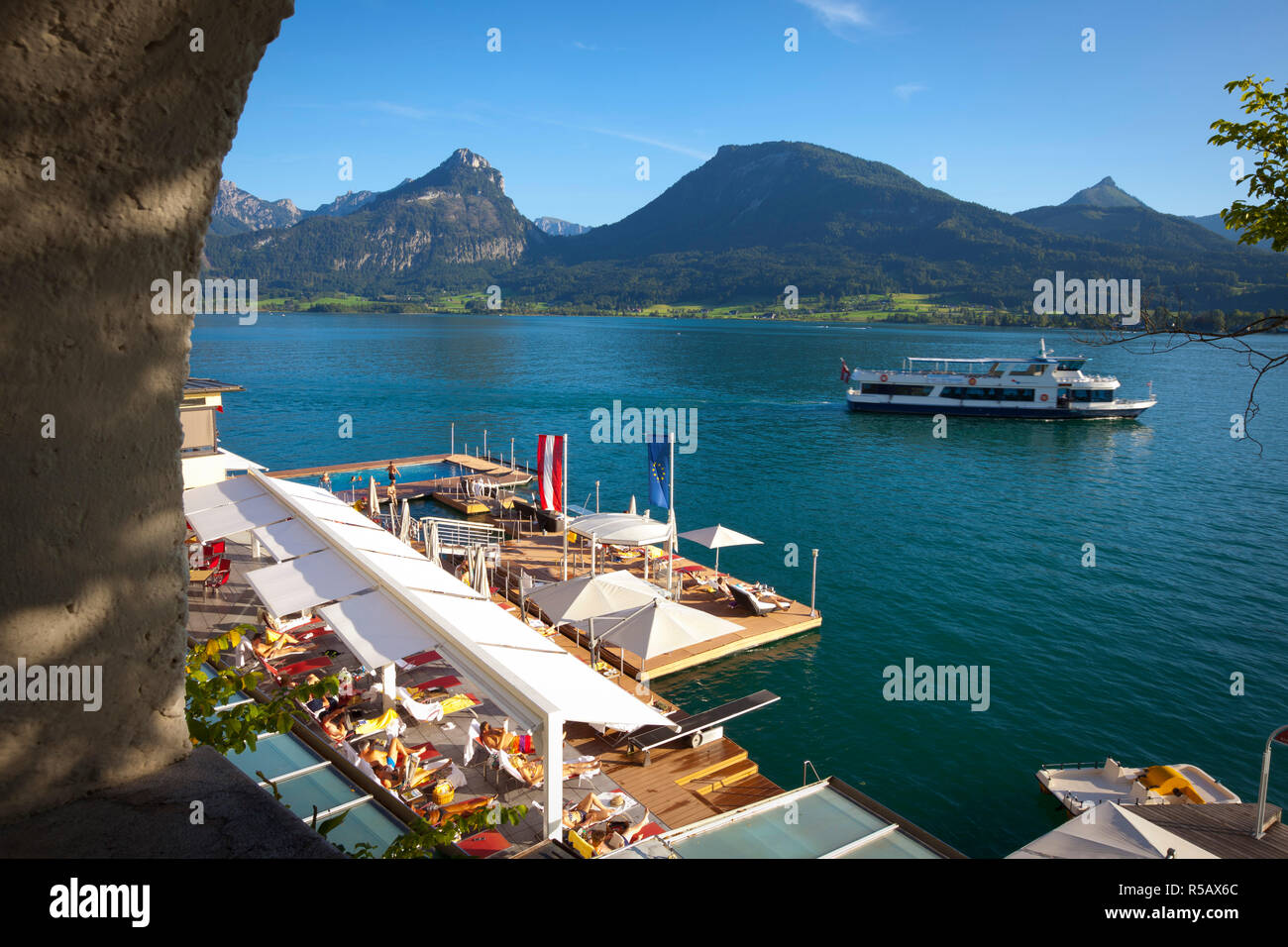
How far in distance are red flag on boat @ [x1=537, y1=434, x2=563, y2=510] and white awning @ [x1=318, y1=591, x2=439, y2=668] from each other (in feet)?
42.9

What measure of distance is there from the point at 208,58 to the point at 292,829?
2.72 m

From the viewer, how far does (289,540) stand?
15.4m

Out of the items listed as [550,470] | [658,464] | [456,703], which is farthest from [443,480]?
[456,703]

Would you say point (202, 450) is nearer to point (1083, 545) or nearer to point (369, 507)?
point (369, 507)

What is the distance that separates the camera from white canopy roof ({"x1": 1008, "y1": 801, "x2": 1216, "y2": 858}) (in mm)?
10016

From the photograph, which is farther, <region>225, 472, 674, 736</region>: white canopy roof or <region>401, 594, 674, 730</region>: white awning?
<region>401, 594, 674, 730</region>: white awning

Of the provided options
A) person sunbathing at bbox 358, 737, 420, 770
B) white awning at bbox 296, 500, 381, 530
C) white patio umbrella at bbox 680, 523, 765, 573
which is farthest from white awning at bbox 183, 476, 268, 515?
white patio umbrella at bbox 680, 523, 765, 573

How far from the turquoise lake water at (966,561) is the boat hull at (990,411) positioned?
1.52 metres

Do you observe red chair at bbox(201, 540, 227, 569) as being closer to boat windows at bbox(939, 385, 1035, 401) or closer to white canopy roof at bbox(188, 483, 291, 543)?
white canopy roof at bbox(188, 483, 291, 543)

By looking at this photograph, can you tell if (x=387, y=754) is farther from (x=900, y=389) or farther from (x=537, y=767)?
(x=900, y=389)

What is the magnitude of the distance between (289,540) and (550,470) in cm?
1119

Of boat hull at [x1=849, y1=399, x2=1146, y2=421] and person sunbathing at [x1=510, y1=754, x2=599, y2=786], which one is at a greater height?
boat hull at [x1=849, y1=399, x2=1146, y2=421]

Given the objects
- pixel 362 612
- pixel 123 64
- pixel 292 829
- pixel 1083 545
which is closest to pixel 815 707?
pixel 362 612

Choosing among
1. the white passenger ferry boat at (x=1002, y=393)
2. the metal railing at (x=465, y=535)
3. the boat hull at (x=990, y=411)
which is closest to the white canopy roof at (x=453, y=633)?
the metal railing at (x=465, y=535)
